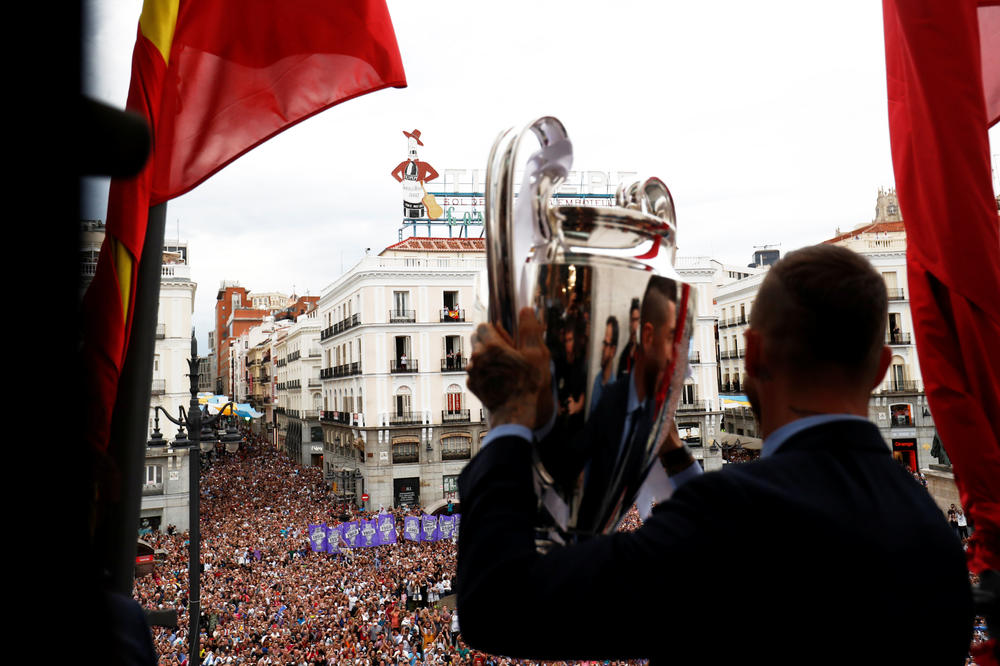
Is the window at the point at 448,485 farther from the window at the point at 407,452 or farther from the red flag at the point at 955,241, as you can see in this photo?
the red flag at the point at 955,241

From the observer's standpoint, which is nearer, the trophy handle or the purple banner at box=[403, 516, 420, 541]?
the trophy handle

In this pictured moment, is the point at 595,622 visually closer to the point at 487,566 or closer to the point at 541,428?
the point at 487,566

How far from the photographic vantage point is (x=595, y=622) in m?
0.81

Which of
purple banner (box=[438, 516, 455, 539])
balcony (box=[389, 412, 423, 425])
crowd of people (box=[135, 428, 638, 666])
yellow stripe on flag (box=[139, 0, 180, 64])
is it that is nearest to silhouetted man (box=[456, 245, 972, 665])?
yellow stripe on flag (box=[139, 0, 180, 64])

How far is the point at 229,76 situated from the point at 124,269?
3.04 feet

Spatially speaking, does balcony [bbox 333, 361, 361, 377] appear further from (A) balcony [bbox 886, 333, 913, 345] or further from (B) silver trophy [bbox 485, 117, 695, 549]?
(B) silver trophy [bbox 485, 117, 695, 549]

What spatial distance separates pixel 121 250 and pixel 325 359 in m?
31.5

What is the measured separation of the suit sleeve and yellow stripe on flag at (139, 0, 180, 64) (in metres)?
1.69

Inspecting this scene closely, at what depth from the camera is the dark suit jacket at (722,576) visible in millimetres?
810

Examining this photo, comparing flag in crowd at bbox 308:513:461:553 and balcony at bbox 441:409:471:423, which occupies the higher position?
balcony at bbox 441:409:471:423

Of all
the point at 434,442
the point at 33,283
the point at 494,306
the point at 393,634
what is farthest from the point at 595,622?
the point at 434,442

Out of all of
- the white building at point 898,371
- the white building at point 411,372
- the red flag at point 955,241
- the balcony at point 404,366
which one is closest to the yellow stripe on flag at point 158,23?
the red flag at point 955,241

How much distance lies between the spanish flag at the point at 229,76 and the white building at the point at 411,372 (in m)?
21.4

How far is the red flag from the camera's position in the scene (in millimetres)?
1932
